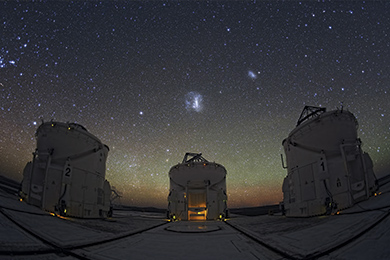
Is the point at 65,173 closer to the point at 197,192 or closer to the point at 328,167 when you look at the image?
the point at 197,192

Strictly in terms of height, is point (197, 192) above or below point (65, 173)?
below

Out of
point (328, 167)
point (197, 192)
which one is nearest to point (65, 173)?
point (197, 192)

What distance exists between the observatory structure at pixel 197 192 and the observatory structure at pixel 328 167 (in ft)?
31.6

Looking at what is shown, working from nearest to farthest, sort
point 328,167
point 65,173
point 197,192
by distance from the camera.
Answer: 1. point 328,167
2. point 65,173
3. point 197,192

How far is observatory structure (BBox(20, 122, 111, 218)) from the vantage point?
1203 cm

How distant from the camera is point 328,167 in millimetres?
12211

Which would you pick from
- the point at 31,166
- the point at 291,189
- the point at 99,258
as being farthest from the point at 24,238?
the point at 291,189

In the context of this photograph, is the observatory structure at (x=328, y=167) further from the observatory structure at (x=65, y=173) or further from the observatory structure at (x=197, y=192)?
the observatory structure at (x=65, y=173)

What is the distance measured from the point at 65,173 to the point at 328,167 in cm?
1665

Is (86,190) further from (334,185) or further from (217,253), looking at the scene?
(334,185)

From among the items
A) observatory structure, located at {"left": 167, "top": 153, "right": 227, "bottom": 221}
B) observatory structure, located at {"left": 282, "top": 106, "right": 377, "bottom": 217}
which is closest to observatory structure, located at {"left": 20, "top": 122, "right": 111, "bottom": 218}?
observatory structure, located at {"left": 167, "top": 153, "right": 227, "bottom": 221}

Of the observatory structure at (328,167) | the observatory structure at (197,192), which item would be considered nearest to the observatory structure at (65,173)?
the observatory structure at (197,192)

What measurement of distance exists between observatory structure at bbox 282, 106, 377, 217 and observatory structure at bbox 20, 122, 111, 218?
48.7ft

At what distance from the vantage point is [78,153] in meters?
13.8
